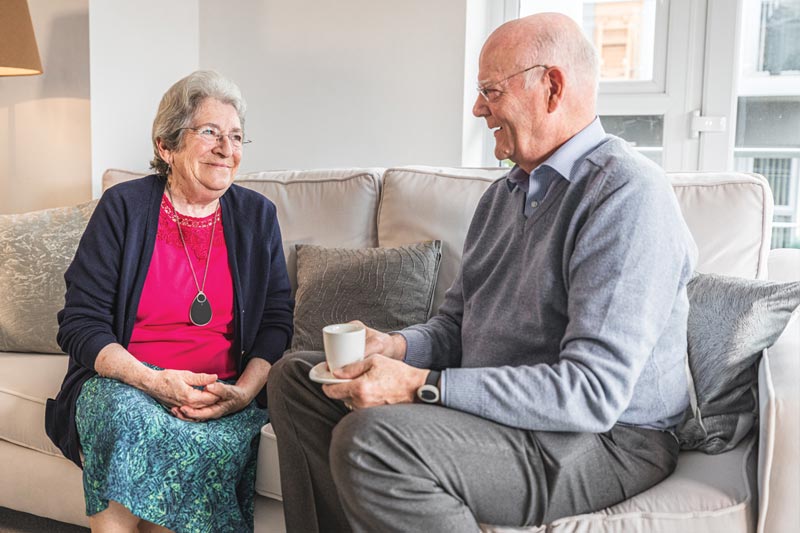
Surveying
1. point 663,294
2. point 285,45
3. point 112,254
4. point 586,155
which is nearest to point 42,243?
point 112,254

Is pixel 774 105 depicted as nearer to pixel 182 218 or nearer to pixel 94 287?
pixel 182 218

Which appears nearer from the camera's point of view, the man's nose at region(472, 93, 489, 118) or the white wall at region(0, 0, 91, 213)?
the man's nose at region(472, 93, 489, 118)

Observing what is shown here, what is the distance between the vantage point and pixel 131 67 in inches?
114

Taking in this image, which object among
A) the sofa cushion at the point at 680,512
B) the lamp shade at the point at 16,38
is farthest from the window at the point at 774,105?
the lamp shade at the point at 16,38

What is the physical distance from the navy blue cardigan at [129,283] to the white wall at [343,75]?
958 millimetres

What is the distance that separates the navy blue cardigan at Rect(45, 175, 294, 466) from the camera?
5.83ft

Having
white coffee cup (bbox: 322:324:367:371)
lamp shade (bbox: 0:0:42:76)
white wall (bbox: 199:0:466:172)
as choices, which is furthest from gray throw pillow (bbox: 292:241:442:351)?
lamp shade (bbox: 0:0:42:76)

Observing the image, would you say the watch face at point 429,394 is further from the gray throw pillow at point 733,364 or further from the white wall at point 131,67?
the white wall at point 131,67

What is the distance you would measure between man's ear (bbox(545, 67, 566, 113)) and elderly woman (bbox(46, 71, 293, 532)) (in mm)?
814

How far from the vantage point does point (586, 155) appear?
1.42 m

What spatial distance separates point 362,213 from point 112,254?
72 cm

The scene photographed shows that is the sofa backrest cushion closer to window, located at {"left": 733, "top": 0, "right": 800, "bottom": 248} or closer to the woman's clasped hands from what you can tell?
the woman's clasped hands

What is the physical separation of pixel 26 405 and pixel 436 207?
115 cm

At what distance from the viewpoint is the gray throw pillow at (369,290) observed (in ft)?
6.55
